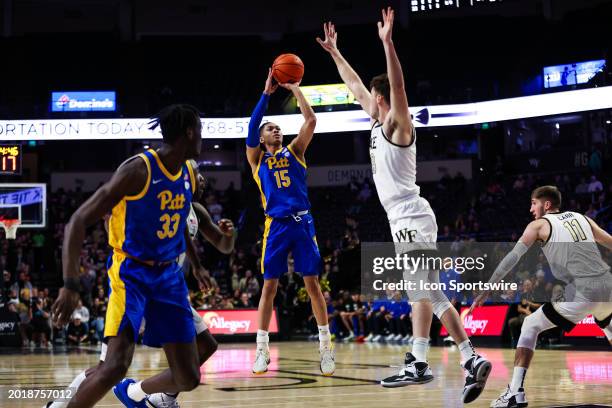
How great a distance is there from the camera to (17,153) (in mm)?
18031

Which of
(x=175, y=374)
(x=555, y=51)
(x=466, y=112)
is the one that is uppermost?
(x=555, y=51)

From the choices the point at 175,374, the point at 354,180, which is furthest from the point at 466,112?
the point at 175,374

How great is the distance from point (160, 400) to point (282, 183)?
325 cm

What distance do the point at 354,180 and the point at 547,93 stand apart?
8.03 metres

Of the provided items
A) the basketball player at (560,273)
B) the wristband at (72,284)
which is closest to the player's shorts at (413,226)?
the basketball player at (560,273)

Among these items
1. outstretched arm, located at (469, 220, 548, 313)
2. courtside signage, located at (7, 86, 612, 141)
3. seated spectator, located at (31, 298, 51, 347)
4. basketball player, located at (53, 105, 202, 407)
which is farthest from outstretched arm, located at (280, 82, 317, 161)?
courtside signage, located at (7, 86, 612, 141)

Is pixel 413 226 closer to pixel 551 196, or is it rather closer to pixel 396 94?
pixel 396 94

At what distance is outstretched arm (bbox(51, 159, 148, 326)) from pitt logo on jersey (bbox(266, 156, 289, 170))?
3.67 m

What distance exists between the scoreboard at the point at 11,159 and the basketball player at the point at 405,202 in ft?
41.9

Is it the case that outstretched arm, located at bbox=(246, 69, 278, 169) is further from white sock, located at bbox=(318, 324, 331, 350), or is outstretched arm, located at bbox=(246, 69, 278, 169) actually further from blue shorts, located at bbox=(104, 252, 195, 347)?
blue shorts, located at bbox=(104, 252, 195, 347)

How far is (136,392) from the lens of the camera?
5.56m

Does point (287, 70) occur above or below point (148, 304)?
above

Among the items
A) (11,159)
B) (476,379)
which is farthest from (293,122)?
(476,379)

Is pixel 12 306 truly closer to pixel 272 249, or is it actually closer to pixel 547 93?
pixel 272 249
